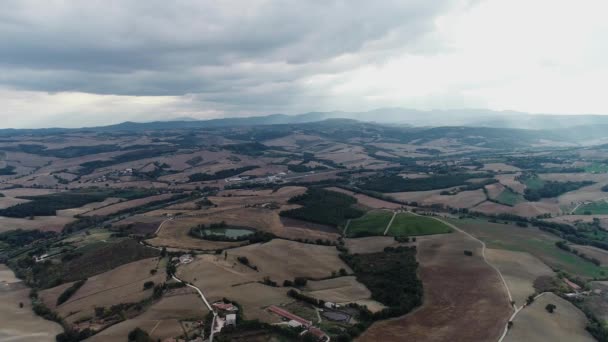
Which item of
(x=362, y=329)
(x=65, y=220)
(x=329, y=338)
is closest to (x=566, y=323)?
(x=362, y=329)

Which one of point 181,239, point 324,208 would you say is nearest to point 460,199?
point 324,208

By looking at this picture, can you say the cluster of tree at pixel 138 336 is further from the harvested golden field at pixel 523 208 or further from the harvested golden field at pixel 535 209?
the harvested golden field at pixel 535 209

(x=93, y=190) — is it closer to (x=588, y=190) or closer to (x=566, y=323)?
(x=566, y=323)

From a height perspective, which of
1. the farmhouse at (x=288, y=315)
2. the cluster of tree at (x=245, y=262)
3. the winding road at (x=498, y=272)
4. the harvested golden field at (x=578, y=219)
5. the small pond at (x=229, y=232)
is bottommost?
the harvested golden field at (x=578, y=219)

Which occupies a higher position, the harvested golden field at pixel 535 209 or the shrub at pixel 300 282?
the shrub at pixel 300 282

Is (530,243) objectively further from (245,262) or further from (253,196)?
(253,196)

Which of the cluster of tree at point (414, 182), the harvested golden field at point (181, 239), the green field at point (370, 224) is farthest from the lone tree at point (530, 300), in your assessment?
the cluster of tree at point (414, 182)

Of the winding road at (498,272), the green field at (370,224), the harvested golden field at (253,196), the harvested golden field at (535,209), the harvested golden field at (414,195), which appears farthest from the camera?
the harvested golden field at (414,195)

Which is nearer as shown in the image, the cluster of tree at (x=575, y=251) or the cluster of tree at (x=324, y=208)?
the cluster of tree at (x=575, y=251)
